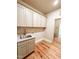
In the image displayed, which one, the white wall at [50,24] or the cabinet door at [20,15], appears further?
the white wall at [50,24]

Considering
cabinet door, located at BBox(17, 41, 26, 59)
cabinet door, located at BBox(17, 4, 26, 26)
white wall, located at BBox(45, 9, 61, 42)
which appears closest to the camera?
cabinet door, located at BBox(17, 41, 26, 59)

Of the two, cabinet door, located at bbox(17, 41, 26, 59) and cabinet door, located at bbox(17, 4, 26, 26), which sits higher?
cabinet door, located at bbox(17, 4, 26, 26)

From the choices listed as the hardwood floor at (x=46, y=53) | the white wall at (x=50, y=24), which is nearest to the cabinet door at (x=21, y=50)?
the hardwood floor at (x=46, y=53)

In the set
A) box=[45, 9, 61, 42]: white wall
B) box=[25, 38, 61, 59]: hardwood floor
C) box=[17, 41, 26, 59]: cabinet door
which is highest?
box=[45, 9, 61, 42]: white wall

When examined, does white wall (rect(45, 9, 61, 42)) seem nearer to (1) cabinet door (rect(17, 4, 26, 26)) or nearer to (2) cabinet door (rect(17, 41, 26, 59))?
(1) cabinet door (rect(17, 4, 26, 26))

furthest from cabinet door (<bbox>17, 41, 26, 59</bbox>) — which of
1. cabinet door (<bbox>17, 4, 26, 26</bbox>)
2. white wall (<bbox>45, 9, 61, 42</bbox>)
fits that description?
white wall (<bbox>45, 9, 61, 42</bbox>)

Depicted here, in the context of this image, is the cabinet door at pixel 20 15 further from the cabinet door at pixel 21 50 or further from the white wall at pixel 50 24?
the white wall at pixel 50 24

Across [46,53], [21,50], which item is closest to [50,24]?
[46,53]

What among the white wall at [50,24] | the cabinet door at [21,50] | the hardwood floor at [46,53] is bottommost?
the hardwood floor at [46,53]

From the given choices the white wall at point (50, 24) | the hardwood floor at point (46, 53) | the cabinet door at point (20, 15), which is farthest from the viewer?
the white wall at point (50, 24)

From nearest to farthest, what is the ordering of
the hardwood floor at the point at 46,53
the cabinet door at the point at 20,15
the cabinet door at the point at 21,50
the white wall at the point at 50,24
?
the cabinet door at the point at 21,50 → the cabinet door at the point at 20,15 → the hardwood floor at the point at 46,53 → the white wall at the point at 50,24
